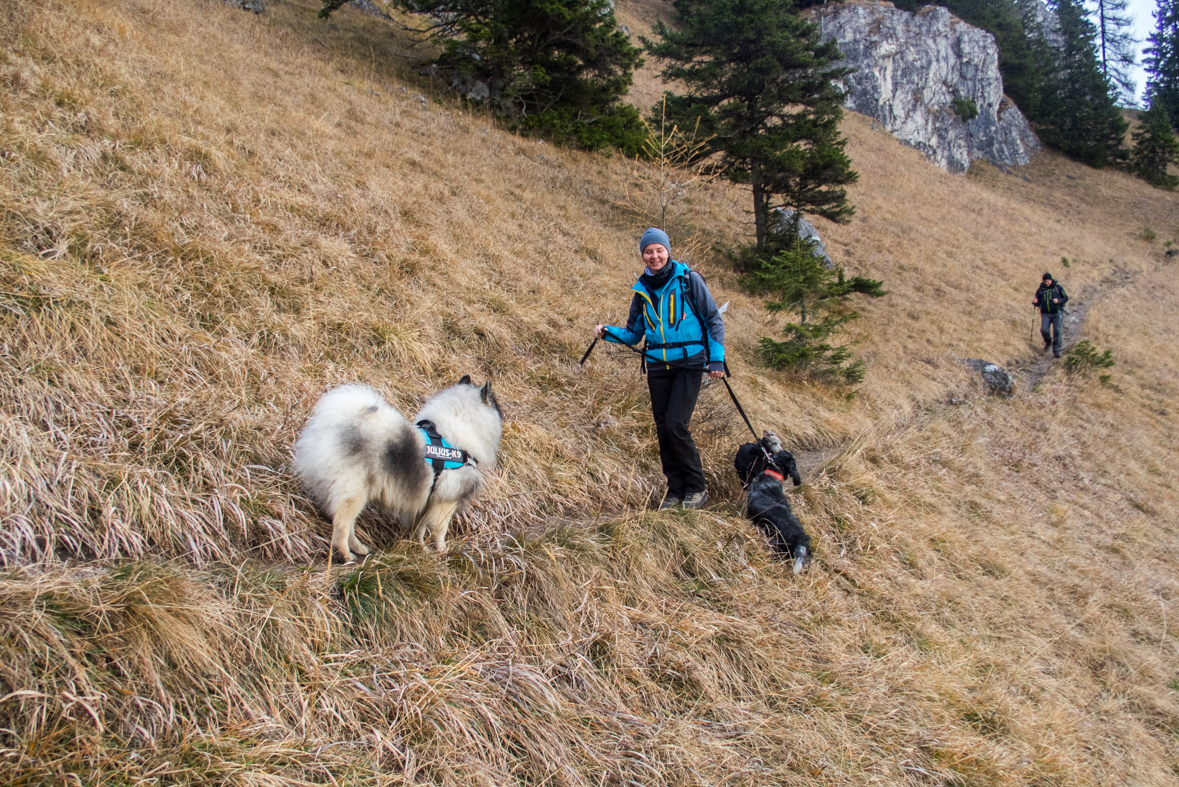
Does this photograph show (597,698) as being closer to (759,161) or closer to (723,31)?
(759,161)

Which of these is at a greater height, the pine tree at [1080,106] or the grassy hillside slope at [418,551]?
the pine tree at [1080,106]

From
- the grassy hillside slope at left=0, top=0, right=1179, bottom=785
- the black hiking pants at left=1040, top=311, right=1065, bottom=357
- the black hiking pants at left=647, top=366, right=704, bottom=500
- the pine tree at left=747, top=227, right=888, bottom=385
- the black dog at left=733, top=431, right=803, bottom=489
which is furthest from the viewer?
the black hiking pants at left=1040, top=311, right=1065, bottom=357

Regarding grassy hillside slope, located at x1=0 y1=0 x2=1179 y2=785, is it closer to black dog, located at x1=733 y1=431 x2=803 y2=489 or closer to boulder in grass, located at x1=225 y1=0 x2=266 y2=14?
black dog, located at x1=733 y1=431 x2=803 y2=489

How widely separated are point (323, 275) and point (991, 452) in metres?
10.3

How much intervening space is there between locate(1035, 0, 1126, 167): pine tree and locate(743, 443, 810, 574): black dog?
51.2 meters

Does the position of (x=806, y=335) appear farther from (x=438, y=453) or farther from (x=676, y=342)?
(x=438, y=453)

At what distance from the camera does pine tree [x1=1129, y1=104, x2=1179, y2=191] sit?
37.4 meters

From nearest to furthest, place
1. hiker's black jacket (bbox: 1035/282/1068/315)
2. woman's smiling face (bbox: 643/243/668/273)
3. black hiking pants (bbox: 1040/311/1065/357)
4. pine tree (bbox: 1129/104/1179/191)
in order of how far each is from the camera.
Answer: woman's smiling face (bbox: 643/243/668/273) → hiker's black jacket (bbox: 1035/282/1068/315) → black hiking pants (bbox: 1040/311/1065/357) → pine tree (bbox: 1129/104/1179/191)

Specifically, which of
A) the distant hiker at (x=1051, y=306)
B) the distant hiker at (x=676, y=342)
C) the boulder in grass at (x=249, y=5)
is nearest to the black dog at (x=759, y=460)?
the distant hiker at (x=676, y=342)

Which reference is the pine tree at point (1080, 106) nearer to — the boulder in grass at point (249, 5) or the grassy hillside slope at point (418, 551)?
the grassy hillside slope at point (418, 551)

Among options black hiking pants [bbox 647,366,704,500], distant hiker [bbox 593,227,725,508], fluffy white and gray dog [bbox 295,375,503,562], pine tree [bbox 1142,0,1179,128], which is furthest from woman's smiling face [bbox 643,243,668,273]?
pine tree [bbox 1142,0,1179,128]

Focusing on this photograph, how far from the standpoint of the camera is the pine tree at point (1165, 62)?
4328cm

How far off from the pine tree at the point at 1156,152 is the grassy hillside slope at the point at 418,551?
4289cm

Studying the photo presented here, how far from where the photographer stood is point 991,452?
9.20 m
